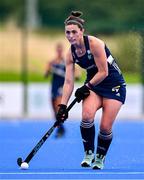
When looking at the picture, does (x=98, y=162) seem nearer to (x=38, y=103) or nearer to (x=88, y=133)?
(x=88, y=133)

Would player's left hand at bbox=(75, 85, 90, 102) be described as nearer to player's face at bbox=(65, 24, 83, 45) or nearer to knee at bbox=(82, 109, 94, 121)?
knee at bbox=(82, 109, 94, 121)

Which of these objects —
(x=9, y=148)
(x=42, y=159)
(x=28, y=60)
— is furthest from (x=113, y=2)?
(x=42, y=159)

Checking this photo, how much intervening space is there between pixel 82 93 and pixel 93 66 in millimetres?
368

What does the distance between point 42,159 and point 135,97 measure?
533 inches

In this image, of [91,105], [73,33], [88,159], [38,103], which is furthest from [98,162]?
[38,103]

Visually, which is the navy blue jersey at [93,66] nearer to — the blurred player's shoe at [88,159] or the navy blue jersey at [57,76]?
the blurred player's shoe at [88,159]

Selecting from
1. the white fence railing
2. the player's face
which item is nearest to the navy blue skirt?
the player's face

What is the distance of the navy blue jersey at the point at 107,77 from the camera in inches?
461

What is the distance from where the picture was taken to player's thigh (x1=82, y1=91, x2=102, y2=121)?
38.4ft

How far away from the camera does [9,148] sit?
16203 millimetres

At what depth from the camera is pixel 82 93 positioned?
11.8 metres

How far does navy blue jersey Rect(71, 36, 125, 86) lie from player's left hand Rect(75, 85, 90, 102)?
0.20 meters

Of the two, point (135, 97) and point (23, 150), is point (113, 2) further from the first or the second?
point (23, 150)

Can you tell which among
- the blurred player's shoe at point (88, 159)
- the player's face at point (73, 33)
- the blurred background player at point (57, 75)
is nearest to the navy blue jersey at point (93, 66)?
the player's face at point (73, 33)
